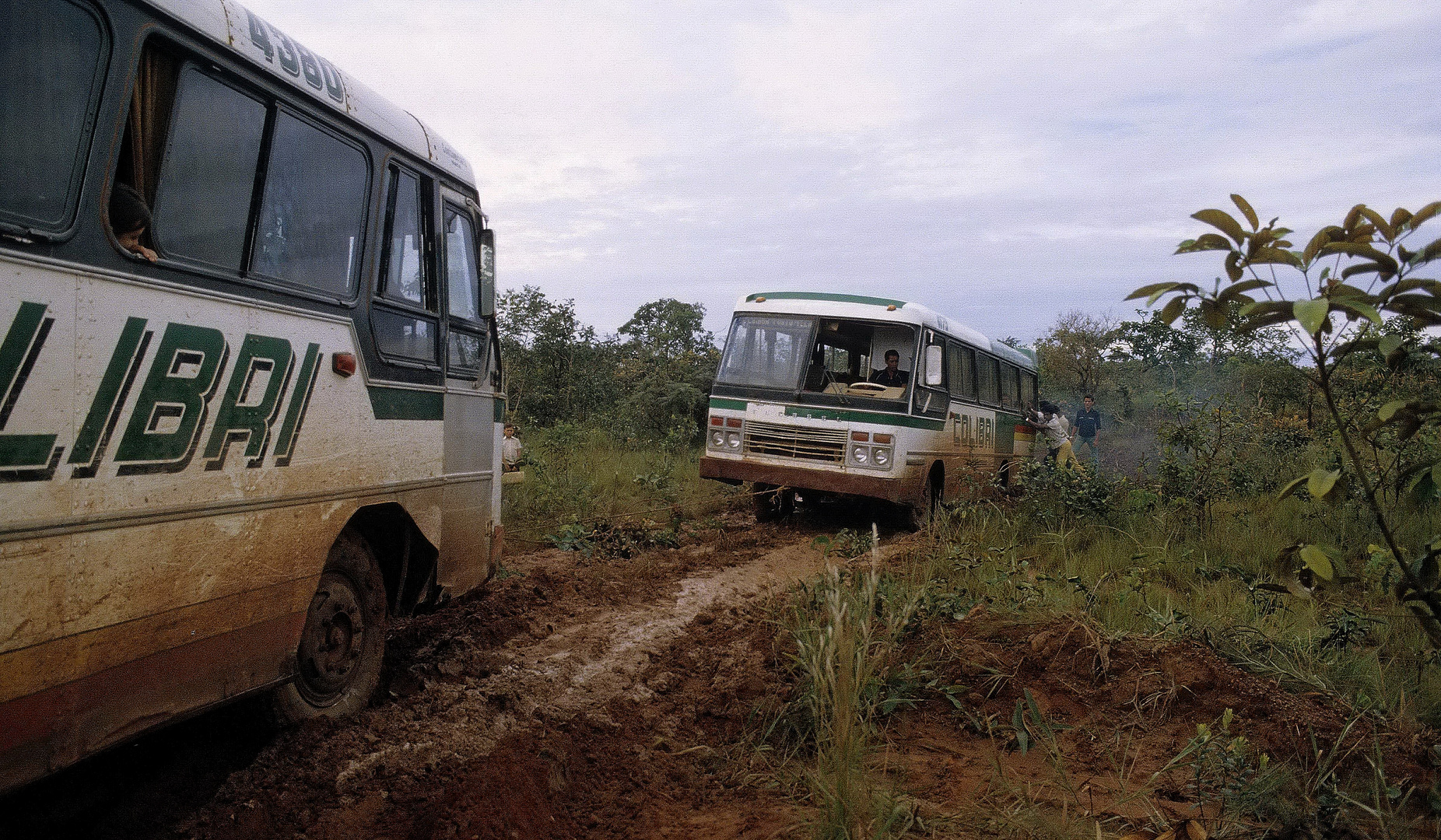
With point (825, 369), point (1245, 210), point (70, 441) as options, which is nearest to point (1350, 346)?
point (1245, 210)

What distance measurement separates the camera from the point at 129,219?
9.60 feet

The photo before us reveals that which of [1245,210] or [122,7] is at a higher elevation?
[122,7]

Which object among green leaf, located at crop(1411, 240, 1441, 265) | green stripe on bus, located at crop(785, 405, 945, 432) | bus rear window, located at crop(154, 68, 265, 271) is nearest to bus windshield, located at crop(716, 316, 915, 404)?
green stripe on bus, located at crop(785, 405, 945, 432)

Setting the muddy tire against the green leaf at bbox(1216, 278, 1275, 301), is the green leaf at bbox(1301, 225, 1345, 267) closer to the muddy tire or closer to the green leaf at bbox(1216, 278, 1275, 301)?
the green leaf at bbox(1216, 278, 1275, 301)

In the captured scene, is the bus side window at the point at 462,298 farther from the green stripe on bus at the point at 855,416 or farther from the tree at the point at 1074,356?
the tree at the point at 1074,356

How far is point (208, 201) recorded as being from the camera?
3271 mm

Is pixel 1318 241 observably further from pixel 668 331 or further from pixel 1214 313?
pixel 668 331

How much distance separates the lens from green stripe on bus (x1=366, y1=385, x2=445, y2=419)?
13.7ft

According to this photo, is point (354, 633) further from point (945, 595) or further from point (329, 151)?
point (945, 595)

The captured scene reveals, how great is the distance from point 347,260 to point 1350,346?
12.1 ft

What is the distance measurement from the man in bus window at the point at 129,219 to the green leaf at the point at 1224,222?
3106mm

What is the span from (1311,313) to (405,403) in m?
3.61

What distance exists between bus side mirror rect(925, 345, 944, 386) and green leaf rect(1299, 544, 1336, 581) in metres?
7.49

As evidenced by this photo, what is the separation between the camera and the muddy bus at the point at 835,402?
32.0ft
